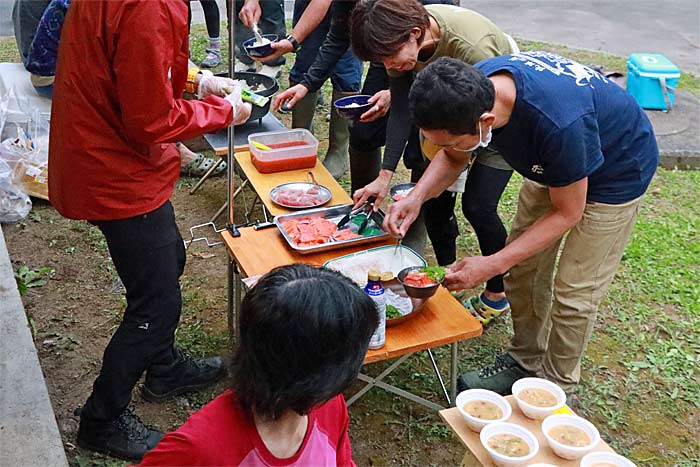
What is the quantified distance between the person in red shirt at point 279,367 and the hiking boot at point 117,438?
1.48m

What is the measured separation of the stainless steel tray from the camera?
300cm

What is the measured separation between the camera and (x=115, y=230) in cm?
246

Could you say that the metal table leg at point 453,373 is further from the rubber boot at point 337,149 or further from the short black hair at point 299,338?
the rubber boot at point 337,149

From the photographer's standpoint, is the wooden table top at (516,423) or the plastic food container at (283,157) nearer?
the wooden table top at (516,423)

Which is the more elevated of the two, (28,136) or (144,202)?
(144,202)

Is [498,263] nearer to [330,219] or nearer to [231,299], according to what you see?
[330,219]

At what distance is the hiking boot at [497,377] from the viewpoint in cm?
315

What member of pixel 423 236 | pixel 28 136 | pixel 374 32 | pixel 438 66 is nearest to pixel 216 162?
pixel 28 136

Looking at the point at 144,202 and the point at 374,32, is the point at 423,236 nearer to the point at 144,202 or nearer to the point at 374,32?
the point at 374,32

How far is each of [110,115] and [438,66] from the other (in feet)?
3.45

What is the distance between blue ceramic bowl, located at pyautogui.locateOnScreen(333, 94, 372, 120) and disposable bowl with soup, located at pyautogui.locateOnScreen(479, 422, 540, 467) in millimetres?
2065

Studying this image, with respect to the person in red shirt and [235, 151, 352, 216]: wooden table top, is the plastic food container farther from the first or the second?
the person in red shirt

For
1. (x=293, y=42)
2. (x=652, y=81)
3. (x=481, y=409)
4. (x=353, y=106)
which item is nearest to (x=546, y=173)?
(x=481, y=409)

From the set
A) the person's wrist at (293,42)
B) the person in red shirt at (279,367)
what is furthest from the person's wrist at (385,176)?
the person in red shirt at (279,367)
